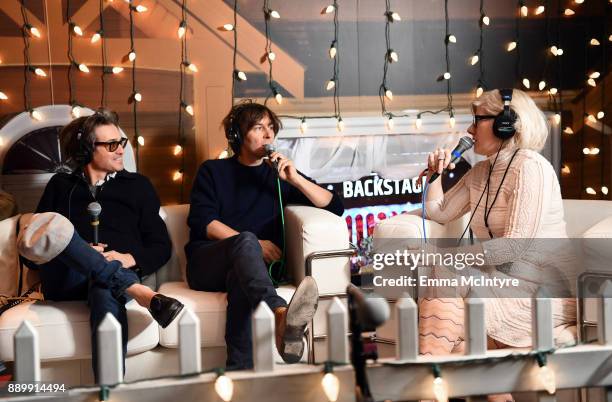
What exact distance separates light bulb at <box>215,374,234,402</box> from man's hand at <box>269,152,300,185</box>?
1.63 metres

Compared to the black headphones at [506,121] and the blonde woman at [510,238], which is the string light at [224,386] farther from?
the black headphones at [506,121]

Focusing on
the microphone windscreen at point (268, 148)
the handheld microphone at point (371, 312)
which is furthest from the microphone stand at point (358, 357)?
the microphone windscreen at point (268, 148)

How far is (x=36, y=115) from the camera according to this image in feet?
12.2

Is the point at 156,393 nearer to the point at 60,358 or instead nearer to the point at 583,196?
the point at 60,358

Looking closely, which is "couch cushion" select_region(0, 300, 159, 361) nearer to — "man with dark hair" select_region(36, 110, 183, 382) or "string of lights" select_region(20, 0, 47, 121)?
"man with dark hair" select_region(36, 110, 183, 382)

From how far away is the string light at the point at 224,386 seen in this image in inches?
68.3

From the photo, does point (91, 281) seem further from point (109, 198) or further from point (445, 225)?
point (445, 225)

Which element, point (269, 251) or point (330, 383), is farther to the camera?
point (269, 251)

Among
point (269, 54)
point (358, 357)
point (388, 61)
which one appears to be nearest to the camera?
point (358, 357)

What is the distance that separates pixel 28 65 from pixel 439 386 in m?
2.69

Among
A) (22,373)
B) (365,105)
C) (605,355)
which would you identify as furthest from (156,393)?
(365,105)

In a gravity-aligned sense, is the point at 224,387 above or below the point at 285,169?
below

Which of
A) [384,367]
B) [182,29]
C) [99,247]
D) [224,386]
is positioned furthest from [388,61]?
[224,386]

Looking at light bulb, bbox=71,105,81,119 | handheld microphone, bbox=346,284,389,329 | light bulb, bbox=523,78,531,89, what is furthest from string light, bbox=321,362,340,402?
light bulb, bbox=523,78,531,89
